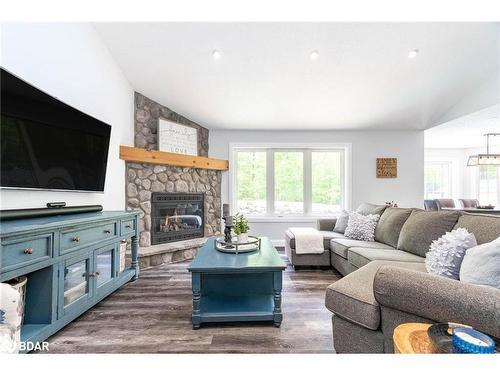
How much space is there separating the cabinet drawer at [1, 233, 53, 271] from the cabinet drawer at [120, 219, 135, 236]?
91 cm

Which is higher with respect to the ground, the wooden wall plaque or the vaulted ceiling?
the vaulted ceiling

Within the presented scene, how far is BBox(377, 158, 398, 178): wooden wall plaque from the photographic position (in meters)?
4.52

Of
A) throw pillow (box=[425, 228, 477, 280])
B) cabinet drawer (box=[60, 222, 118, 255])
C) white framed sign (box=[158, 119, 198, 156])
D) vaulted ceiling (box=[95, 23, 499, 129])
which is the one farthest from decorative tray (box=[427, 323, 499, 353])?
white framed sign (box=[158, 119, 198, 156])

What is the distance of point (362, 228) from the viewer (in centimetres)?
304

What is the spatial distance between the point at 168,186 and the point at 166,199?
0.20 metres

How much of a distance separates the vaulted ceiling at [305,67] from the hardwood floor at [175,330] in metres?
2.68

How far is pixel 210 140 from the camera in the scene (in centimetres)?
452

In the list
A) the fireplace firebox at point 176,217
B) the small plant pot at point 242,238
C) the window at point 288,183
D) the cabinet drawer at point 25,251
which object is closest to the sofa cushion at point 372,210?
the window at point 288,183

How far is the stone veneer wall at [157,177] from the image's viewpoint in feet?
10.9

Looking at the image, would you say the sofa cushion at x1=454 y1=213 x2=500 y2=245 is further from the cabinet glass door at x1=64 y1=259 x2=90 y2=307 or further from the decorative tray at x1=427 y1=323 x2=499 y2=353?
the cabinet glass door at x1=64 y1=259 x2=90 y2=307

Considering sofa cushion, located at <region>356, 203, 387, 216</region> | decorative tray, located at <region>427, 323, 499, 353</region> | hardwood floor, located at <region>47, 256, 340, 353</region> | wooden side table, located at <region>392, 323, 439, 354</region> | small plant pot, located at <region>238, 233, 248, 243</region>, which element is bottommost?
hardwood floor, located at <region>47, 256, 340, 353</region>

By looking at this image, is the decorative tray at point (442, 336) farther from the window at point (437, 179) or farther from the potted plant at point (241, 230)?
the window at point (437, 179)
